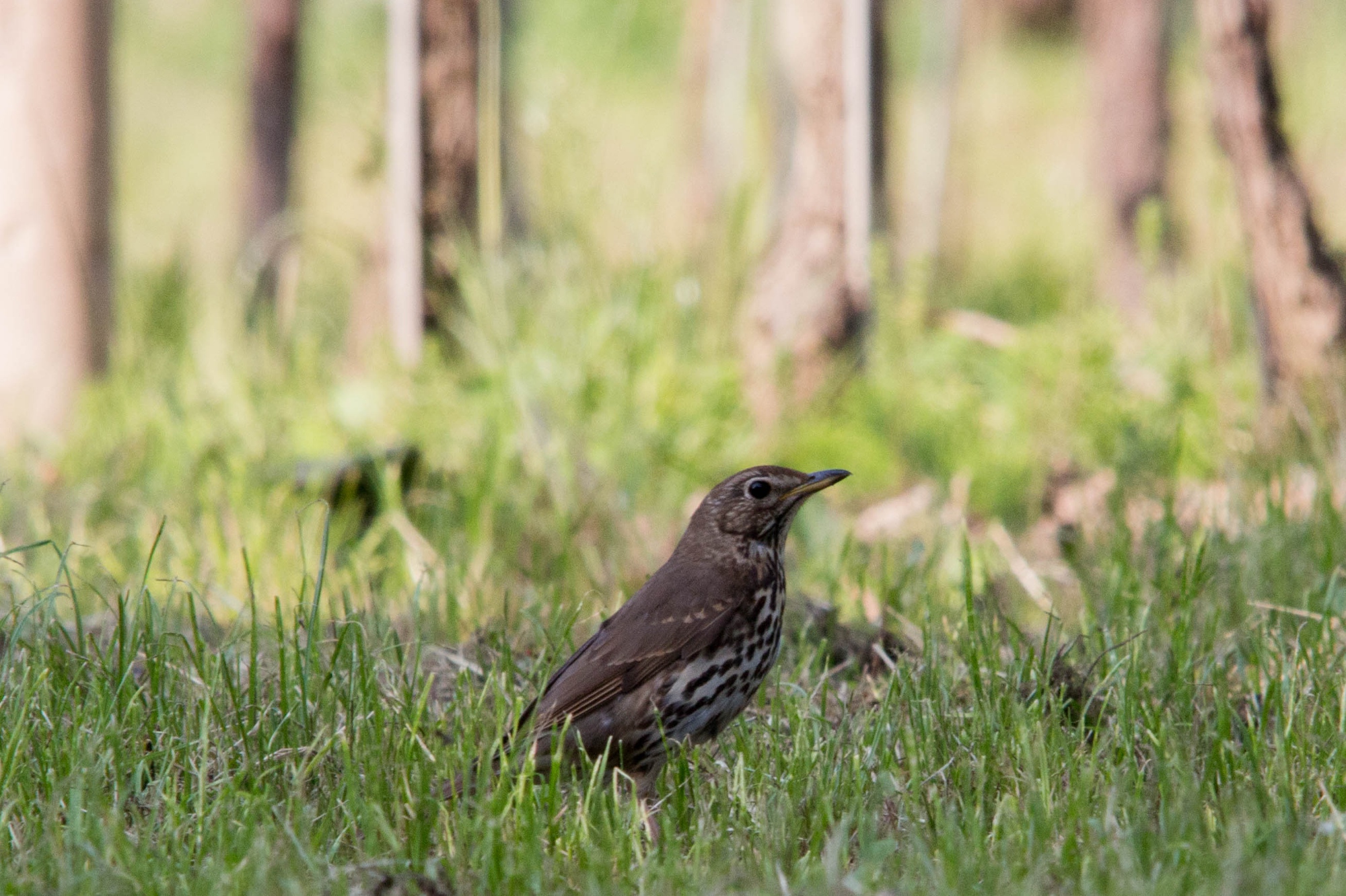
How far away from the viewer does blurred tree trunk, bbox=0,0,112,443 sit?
6.66 meters

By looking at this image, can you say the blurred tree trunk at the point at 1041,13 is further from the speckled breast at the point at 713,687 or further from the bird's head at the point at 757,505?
the speckled breast at the point at 713,687

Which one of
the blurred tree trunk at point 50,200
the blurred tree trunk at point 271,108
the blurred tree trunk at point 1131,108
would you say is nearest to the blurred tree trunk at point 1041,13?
the blurred tree trunk at point 1131,108

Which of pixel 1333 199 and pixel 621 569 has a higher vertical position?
pixel 1333 199

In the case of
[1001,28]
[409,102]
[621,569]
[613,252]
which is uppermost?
[1001,28]

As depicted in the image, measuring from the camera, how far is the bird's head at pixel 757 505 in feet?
11.6

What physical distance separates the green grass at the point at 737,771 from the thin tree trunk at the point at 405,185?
334 cm

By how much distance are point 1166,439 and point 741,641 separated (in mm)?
3089

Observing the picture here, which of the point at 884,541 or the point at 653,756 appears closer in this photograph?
the point at 653,756

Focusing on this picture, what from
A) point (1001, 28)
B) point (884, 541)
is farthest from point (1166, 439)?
point (1001, 28)

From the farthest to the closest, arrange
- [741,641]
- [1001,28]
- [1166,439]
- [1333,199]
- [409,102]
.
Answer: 1. [1001,28]
2. [1333,199]
3. [409,102]
4. [1166,439]
5. [741,641]

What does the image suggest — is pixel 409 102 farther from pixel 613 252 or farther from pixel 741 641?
pixel 741 641

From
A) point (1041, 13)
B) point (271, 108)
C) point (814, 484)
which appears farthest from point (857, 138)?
point (1041, 13)

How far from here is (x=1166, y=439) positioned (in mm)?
5738

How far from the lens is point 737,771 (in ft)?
10.0
